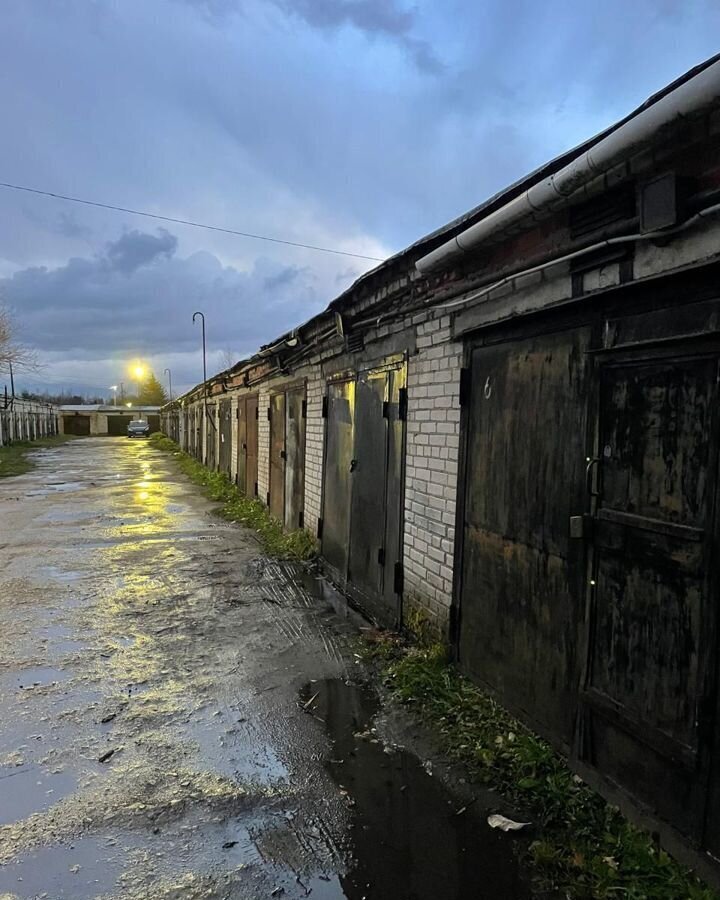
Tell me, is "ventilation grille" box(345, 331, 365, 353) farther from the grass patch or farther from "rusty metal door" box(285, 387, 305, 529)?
the grass patch

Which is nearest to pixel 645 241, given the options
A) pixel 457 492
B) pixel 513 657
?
pixel 457 492

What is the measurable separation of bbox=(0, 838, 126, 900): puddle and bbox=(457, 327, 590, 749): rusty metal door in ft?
6.59

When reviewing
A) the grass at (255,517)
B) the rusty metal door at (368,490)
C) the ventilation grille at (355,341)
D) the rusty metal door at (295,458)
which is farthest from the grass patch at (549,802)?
the rusty metal door at (295,458)

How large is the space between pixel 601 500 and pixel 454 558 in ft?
4.63

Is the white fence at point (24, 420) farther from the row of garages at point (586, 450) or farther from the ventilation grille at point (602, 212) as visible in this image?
the ventilation grille at point (602, 212)

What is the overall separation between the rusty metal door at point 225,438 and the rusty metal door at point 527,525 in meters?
11.9

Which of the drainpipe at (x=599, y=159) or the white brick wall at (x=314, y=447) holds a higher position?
the drainpipe at (x=599, y=159)

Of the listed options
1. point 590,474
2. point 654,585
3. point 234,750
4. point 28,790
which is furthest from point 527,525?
point 28,790

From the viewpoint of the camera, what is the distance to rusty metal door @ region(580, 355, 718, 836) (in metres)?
2.08

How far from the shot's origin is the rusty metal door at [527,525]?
274cm

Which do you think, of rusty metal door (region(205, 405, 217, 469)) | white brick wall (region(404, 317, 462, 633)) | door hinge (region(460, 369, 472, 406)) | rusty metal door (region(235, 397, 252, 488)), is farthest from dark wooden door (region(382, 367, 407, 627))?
rusty metal door (region(205, 405, 217, 469))

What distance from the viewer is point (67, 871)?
2.13 metres

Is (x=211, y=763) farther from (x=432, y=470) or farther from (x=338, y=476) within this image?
(x=338, y=476)

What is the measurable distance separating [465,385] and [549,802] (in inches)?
89.4
